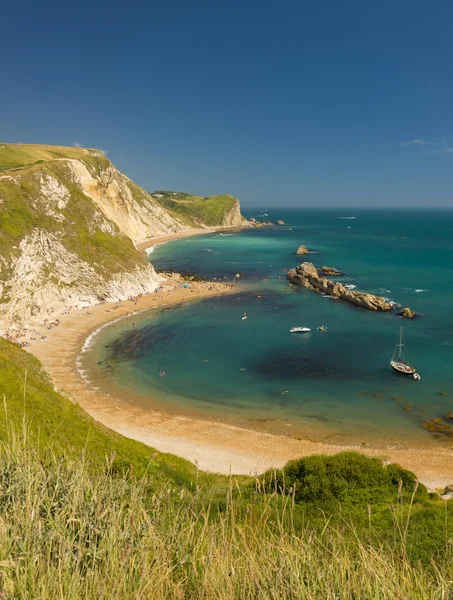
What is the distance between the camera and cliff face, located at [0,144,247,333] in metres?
66.5

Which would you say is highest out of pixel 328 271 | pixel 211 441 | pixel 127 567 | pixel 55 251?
pixel 55 251

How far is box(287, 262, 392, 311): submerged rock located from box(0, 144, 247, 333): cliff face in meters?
40.5

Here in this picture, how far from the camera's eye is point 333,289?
9588 cm

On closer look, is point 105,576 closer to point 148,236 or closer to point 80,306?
point 80,306

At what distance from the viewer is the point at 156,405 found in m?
44.5

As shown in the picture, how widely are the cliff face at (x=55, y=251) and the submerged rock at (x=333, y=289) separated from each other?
133 ft

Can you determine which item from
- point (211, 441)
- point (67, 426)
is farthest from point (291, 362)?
point (67, 426)

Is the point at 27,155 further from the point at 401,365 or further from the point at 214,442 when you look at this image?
the point at 401,365

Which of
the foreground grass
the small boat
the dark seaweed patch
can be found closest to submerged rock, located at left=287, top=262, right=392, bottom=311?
the small boat

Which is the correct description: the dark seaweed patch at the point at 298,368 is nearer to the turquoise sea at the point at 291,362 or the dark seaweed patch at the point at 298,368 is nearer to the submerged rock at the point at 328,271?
the turquoise sea at the point at 291,362

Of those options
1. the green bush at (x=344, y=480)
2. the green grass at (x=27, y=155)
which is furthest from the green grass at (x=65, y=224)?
the green bush at (x=344, y=480)

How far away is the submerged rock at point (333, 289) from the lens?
82.9 m

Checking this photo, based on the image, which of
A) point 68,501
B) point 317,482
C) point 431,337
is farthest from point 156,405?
point 431,337

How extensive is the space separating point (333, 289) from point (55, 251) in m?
65.8
